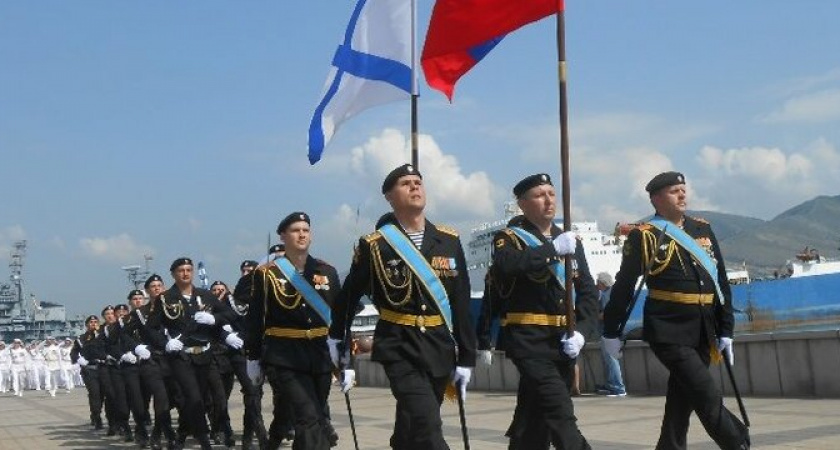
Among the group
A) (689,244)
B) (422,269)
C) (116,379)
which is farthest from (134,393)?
(689,244)

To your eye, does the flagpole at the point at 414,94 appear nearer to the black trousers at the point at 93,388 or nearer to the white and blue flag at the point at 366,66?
the white and blue flag at the point at 366,66

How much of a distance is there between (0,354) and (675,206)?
39.7 metres

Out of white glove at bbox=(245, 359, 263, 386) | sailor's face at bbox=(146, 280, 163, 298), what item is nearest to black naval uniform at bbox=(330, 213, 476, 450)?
white glove at bbox=(245, 359, 263, 386)

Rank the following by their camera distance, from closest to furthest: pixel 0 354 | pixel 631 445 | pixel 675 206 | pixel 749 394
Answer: pixel 675 206
pixel 631 445
pixel 749 394
pixel 0 354

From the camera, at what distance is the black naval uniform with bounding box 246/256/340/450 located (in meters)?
8.14

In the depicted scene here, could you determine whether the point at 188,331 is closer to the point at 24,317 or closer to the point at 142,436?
the point at 142,436

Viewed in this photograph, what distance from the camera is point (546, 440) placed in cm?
712

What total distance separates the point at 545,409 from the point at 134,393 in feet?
29.8

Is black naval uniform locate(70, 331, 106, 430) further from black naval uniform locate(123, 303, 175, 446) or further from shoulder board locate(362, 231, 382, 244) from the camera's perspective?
shoulder board locate(362, 231, 382, 244)

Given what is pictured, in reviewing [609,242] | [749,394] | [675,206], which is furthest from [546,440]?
[609,242]

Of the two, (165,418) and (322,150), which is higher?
(322,150)

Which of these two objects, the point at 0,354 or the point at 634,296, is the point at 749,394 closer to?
the point at 634,296

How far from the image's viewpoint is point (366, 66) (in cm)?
1069

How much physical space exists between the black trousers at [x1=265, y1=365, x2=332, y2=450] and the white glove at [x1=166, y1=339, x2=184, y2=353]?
157 inches
